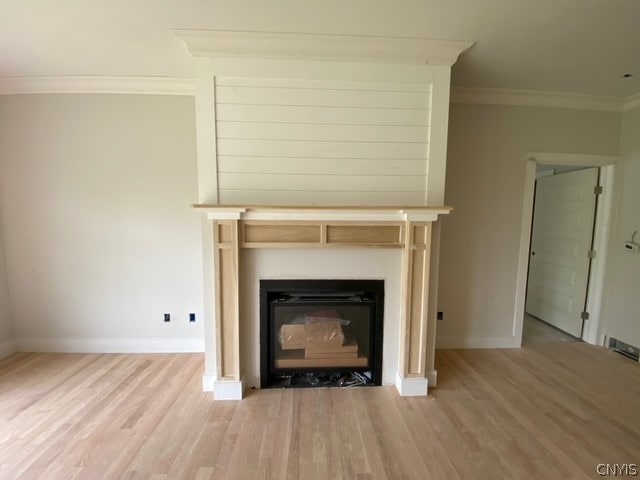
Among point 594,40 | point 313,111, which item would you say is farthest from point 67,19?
point 594,40

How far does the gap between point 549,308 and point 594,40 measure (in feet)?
10.3

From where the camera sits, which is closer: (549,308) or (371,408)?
(371,408)

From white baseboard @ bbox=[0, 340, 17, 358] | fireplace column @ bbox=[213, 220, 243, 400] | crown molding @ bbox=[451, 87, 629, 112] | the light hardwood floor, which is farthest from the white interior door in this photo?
white baseboard @ bbox=[0, 340, 17, 358]

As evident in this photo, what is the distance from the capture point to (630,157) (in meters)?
2.98

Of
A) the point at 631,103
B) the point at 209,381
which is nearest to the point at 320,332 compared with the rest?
the point at 209,381

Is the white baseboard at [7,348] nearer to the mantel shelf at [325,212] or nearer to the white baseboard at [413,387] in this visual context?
the mantel shelf at [325,212]

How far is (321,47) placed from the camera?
2066 mm

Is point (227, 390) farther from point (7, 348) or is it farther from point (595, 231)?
point (595, 231)

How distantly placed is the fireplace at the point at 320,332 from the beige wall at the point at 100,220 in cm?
105

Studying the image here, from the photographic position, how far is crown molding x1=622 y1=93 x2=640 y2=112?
112 inches

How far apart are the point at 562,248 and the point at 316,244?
11.1 feet

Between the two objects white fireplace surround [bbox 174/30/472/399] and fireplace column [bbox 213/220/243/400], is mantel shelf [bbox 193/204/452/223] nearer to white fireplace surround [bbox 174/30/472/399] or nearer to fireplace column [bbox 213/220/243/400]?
white fireplace surround [bbox 174/30/472/399]

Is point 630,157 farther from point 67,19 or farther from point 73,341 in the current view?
point 73,341

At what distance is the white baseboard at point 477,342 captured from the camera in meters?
3.10
